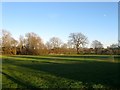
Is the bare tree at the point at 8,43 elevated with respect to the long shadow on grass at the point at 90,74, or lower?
elevated

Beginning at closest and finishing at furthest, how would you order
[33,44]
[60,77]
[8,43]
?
[60,77], [8,43], [33,44]

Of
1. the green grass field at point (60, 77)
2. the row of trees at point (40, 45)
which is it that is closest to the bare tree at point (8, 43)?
the row of trees at point (40, 45)

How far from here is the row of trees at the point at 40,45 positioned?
281ft

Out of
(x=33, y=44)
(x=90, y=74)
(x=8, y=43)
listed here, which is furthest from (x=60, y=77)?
(x=33, y=44)

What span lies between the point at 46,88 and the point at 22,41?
3480 inches

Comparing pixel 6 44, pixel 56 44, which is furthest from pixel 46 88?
pixel 56 44

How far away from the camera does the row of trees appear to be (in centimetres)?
8550

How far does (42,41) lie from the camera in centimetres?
10219

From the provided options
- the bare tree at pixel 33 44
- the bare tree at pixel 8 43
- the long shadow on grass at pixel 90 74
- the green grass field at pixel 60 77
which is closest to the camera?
the green grass field at pixel 60 77

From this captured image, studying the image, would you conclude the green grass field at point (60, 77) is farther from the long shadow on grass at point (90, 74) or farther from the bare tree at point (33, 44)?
the bare tree at point (33, 44)

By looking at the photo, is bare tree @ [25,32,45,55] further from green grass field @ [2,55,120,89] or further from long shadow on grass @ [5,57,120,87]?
long shadow on grass @ [5,57,120,87]

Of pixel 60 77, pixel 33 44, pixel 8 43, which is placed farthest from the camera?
pixel 33 44

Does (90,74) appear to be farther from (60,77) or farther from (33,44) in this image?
(33,44)

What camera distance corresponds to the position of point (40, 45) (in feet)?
321
